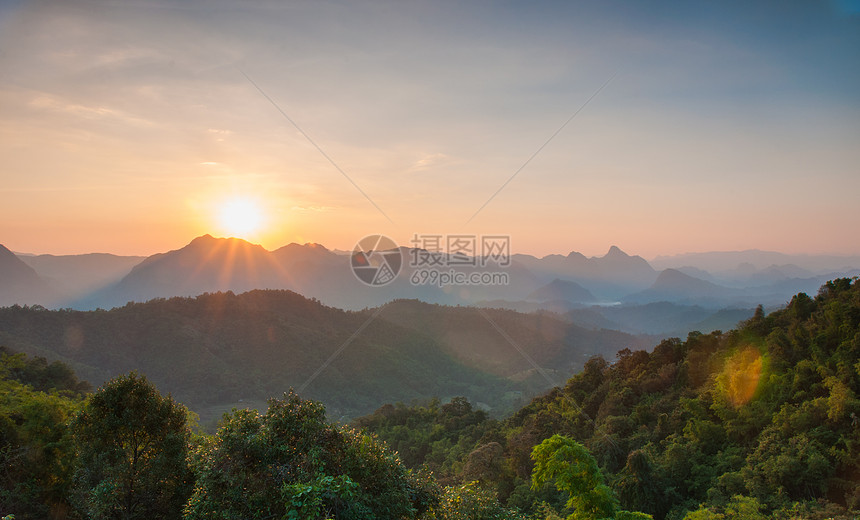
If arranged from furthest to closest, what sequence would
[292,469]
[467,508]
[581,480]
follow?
[581,480] < [467,508] < [292,469]

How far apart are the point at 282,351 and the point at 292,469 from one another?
9677 centimetres

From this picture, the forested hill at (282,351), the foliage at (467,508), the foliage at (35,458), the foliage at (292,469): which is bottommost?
the forested hill at (282,351)

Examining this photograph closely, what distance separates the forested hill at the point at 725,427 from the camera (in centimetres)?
1691

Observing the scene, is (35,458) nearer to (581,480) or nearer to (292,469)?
(292,469)

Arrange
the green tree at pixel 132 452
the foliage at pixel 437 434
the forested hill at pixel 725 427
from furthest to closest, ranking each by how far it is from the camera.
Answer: the foliage at pixel 437 434 → the forested hill at pixel 725 427 → the green tree at pixel 132 452

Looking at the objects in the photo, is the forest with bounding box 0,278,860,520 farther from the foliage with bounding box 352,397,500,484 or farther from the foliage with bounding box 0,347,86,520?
the foliage with bounding box 352,397,500,484

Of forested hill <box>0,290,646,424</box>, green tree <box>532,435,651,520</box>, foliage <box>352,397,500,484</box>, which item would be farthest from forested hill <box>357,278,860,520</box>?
forested hill <box>0,290,646,424</box>

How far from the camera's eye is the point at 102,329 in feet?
270

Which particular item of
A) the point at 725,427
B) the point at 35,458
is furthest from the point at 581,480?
the point at 35,458

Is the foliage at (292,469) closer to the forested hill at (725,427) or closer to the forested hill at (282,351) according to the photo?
the forested hill at (725,427)

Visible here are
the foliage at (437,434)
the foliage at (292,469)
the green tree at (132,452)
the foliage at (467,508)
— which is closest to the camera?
the foliage at (292,469)

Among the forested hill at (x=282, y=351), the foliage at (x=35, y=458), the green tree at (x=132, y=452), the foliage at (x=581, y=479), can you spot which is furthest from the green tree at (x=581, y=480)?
the forested hill at (x=282, y=351)

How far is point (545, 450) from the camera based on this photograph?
11758mm

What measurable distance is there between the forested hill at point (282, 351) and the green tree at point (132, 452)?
69.2 meters
